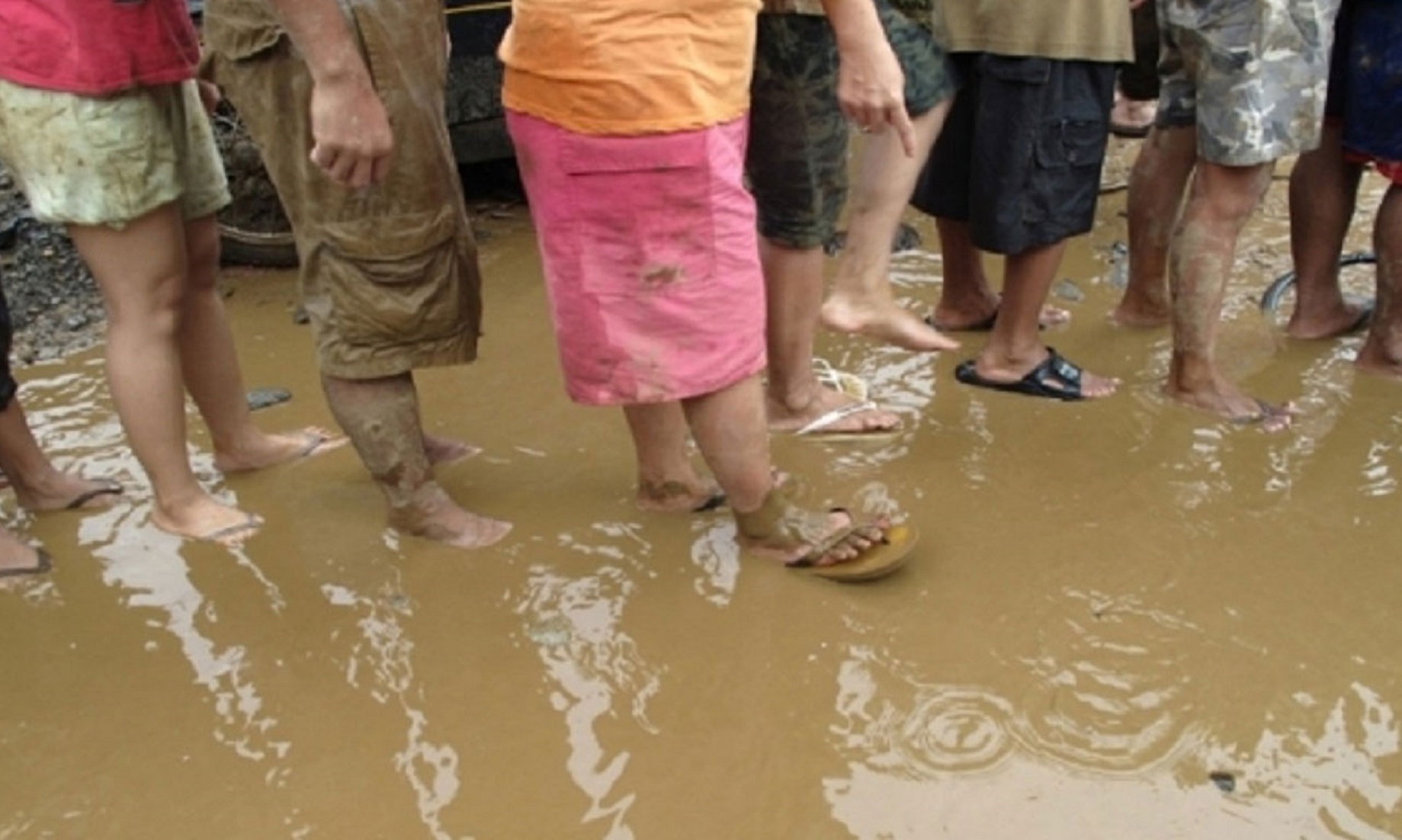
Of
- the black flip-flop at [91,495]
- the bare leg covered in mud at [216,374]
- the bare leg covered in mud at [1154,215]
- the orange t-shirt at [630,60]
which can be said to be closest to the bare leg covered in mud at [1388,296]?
the bare leg covered in mud at [1154,215]

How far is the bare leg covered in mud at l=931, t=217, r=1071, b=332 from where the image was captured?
3.78m

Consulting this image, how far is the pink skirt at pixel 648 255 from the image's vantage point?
226cm

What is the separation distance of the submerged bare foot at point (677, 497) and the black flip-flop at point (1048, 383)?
0.96m

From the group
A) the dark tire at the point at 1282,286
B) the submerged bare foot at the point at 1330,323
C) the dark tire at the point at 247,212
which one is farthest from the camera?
the dark tire at the point at 247,212

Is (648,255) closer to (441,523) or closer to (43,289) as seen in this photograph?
(441,523)

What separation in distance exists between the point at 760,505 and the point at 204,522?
124 centimetres

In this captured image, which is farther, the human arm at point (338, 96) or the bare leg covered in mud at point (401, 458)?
the bare leg covered in mud at point (401, 458)

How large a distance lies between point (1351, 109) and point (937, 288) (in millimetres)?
1292

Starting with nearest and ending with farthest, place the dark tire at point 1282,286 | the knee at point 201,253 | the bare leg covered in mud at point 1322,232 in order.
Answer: the knee at point 201,253 → the bare leg covered in mud at point 1322,232 → the dark tire at point 1282,286

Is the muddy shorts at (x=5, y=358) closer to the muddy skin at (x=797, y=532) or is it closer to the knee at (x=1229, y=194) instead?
the muddy skin at (x=797, y=532)

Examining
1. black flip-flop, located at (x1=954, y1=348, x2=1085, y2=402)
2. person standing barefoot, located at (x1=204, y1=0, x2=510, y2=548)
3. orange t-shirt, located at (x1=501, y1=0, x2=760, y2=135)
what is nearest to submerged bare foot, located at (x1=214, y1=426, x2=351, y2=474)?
person standing barefoot, located at (x1=204, y1=0, x2=510, y2=548)

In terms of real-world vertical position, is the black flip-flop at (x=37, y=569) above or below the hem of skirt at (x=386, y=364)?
below

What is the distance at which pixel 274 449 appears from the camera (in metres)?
3.19

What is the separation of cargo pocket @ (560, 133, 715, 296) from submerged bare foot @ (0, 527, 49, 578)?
138 cm
